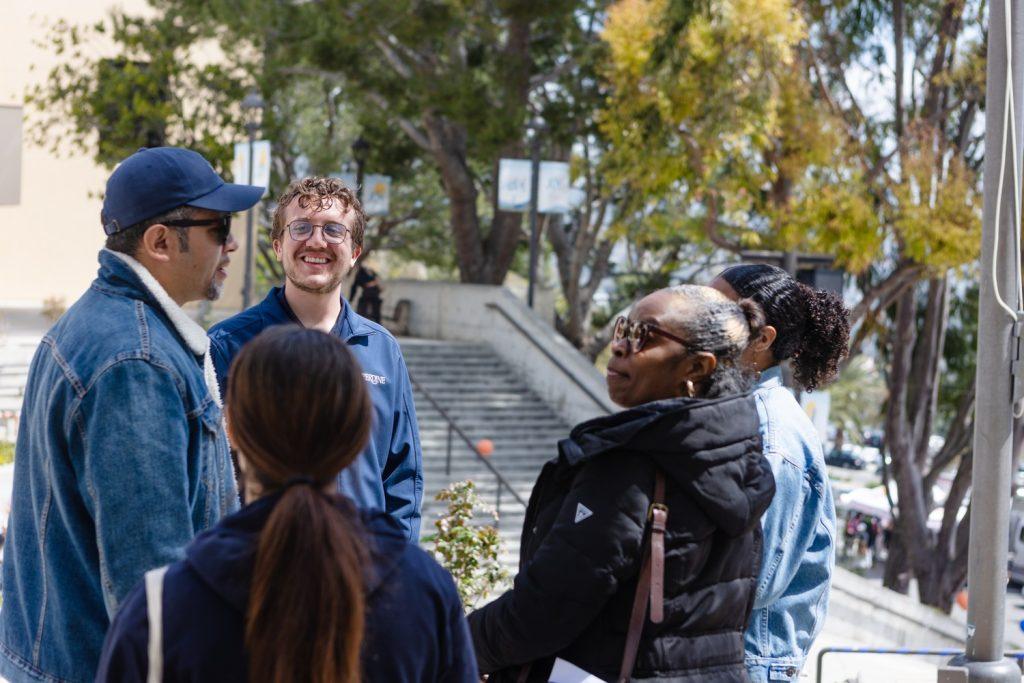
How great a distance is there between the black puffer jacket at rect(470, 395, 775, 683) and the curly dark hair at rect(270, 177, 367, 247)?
148cm

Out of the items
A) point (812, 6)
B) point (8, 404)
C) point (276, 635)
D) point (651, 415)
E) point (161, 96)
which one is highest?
point (812, 6)

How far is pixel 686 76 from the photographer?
15.3m

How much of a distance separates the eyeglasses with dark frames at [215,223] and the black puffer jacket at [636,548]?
2.95 feet

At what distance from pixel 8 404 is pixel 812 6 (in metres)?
13.0

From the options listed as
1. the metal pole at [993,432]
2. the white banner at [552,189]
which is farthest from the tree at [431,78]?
the metal pole at [993,432]

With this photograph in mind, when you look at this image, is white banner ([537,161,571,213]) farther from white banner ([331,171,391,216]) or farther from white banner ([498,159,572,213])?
white banner ([331,171,391,216])

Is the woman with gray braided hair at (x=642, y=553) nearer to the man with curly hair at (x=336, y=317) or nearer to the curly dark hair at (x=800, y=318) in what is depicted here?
the curly dark hair at (x=800, y=318)

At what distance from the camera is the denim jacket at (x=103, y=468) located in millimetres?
2287

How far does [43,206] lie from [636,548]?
34908mm

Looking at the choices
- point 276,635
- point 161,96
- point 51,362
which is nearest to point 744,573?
point 276,635

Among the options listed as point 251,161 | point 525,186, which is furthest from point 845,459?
point 251,161

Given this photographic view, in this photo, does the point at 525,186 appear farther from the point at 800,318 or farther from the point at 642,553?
the point at 642,553

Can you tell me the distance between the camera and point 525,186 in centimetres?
1958

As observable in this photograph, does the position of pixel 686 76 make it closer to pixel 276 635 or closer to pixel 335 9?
pixel 335 9
